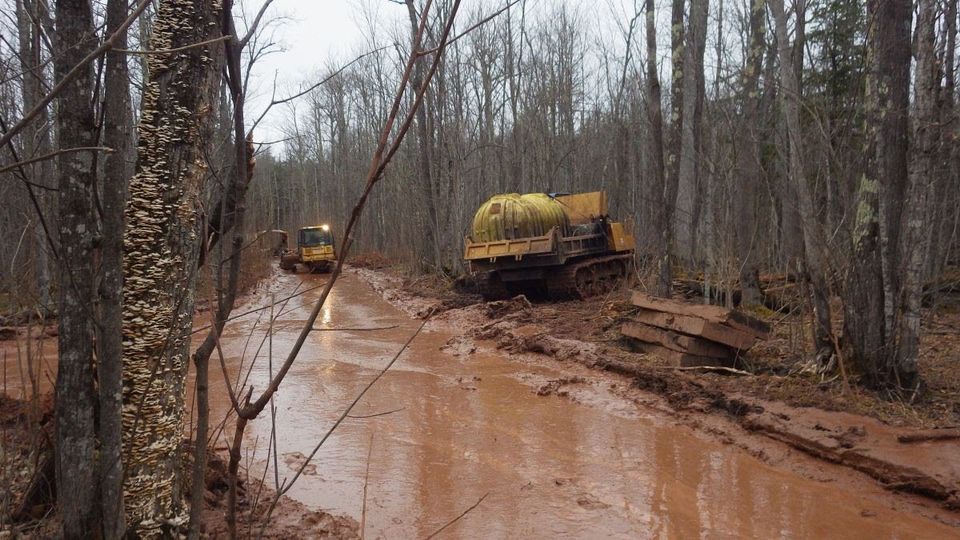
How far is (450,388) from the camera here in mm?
7926

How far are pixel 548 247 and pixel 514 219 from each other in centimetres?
160

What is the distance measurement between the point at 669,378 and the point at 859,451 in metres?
2.45

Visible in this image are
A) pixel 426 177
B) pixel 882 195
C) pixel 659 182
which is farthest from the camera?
pixel 426 177

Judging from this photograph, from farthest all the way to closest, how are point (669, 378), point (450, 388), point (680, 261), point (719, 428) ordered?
point (680, 261) → point (450, 388) → point (669, 378) → point (719, 428)

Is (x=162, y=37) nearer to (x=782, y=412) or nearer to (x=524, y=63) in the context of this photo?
(x=782, y=412)

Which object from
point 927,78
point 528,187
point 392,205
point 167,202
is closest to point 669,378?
point 927,78

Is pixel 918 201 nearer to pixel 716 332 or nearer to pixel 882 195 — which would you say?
pixel 882 195

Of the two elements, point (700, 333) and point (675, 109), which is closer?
point (700, 333)

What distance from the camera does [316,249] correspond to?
Result: 93.1 ft

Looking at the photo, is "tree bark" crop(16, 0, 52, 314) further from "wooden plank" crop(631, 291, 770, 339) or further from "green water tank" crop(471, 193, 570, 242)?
"green water tank" crop(471, 193, 570, 242)

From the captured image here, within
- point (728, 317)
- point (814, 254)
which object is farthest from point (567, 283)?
point (814, 254)

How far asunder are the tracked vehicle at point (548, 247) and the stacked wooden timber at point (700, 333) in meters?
4.98

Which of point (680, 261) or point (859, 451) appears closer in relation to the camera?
point (859, 451)

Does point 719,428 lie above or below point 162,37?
below
